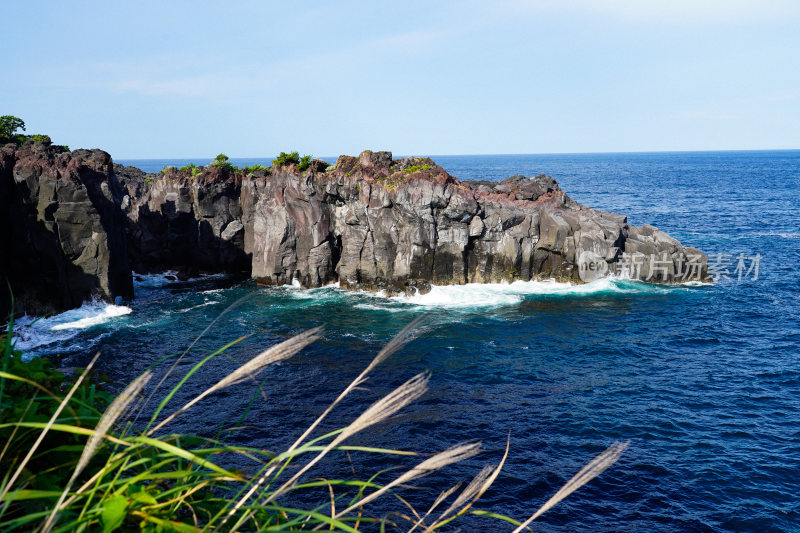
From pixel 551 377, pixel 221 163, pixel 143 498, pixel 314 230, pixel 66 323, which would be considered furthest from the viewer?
pixel 221 163

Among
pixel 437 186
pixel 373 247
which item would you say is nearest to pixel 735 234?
pixel 437 186

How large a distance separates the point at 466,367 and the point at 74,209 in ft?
132

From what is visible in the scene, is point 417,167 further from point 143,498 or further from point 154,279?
point 143,498

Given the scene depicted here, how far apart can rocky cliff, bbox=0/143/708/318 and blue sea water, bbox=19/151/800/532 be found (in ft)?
10.2

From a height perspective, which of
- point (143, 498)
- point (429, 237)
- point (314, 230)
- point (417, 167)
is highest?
point (417, 167)

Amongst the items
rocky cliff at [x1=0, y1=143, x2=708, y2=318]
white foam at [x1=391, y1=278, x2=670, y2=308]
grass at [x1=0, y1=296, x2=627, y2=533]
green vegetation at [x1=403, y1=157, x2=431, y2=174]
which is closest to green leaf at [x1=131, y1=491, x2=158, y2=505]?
grass at [x1=0, y1=296, x2=627, y2=533]

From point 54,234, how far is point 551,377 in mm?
45956

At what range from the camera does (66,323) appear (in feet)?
153

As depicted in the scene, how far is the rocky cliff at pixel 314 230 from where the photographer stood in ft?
163

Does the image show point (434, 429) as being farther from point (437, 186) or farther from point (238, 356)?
point (437, 186)

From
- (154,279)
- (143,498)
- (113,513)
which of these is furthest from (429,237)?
(113,513)

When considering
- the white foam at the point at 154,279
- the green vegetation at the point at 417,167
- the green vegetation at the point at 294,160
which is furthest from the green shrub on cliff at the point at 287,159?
the white foam at the point at 154,279

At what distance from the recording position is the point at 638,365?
3709cm

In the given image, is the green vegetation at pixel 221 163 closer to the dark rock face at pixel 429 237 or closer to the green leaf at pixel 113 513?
the dark rock face at pixel 429 237
